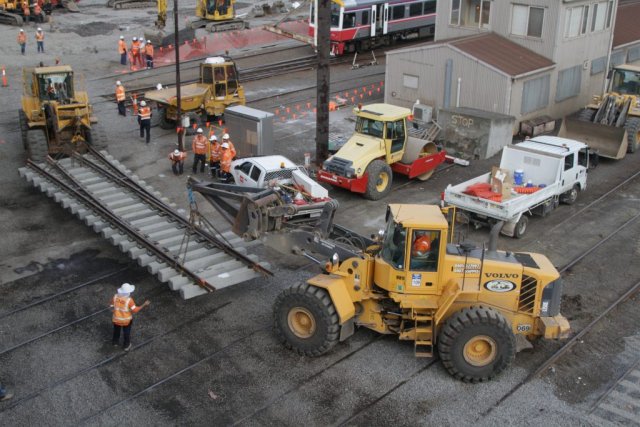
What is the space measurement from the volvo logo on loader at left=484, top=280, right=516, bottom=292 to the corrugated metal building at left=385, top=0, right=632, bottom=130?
48.5 ft

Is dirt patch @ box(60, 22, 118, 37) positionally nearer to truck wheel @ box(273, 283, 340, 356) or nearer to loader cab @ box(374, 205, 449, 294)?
truck wheel @ box(273, 283, 340, 356)

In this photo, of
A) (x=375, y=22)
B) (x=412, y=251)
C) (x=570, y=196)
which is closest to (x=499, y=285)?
(x=412, y=251)

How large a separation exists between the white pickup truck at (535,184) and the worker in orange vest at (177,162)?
324 inches

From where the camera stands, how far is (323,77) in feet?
73.8

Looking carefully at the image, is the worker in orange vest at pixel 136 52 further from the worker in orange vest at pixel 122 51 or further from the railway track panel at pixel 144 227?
the railway track panel at pixel 144 227

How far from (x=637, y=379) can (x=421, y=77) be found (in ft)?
57.0

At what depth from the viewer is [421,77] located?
28.2m

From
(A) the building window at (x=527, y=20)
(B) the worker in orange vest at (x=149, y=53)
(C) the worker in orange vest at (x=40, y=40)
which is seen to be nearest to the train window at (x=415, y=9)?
(A) the building window at (x=527, y=20)

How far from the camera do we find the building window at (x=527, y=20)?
27516mm

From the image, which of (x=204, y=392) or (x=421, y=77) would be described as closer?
(x=204, y=392)


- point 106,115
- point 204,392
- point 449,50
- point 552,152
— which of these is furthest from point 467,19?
point 204,392

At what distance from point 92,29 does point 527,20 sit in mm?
26178

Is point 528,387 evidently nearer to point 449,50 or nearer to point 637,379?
point 637,379

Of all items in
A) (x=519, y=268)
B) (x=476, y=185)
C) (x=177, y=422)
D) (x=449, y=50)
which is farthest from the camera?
(x=449, y=50)
